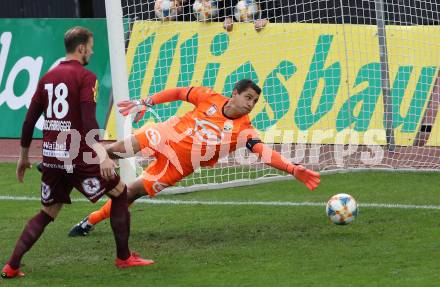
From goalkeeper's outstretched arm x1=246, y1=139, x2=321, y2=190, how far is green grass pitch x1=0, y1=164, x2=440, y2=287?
55cm

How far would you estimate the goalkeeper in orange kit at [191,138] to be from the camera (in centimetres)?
887

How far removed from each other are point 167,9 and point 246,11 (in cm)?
98

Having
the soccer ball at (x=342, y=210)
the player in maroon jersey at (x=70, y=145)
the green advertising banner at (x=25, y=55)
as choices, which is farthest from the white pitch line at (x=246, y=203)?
the green advertising banner at (x=25, y=55)

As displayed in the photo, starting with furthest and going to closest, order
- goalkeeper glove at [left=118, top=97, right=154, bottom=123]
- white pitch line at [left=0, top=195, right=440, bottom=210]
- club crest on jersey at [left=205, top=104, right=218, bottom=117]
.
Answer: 1. white pitch line at [left=0, top=195, right=440, bottom=210]
2. goalkeeper glove at [left=118, top=97, right=154, bottom=123]
3. club crest on jersey at [left=205, top=104, right=218, bottom=117]

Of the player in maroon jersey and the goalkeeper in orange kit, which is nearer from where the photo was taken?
the player in maroon jersey

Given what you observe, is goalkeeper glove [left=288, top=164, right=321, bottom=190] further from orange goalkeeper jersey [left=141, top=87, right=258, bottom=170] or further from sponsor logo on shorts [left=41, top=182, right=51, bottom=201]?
sponsor logo on shorts [left=41, top=182, right=51, bottom=201]

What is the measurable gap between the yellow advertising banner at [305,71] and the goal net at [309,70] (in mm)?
13

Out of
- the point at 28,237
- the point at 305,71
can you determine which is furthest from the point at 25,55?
the point at 28,237

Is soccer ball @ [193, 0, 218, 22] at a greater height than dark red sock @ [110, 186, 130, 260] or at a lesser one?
greater

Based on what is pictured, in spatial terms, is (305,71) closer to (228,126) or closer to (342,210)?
(228,126)

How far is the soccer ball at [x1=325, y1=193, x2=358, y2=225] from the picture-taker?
28.6 feet

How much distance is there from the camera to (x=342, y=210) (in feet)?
28.6

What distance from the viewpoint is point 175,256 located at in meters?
8.21

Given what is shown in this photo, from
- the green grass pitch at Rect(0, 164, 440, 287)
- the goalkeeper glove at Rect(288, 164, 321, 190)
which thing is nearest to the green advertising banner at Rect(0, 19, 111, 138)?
the green grass pitch at Rect(0, 164, 440, 287)
